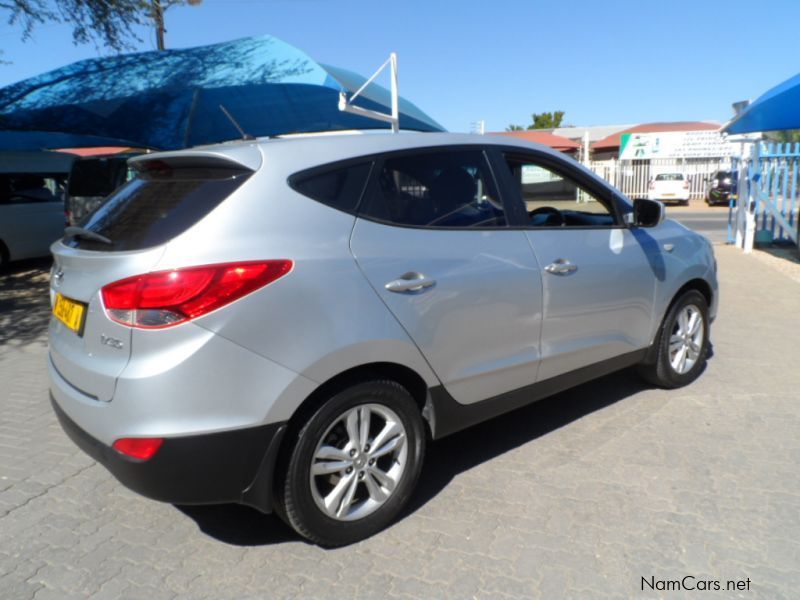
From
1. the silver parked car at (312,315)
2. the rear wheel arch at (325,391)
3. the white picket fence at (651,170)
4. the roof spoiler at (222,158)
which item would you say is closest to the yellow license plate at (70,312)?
the silver parked car at (312,315)

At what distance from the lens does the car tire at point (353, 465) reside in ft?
8.46

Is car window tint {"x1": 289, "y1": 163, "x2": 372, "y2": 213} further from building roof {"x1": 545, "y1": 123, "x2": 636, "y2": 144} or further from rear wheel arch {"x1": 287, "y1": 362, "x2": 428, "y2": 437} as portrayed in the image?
building roof {"x1": 545, "y1": 123, "x2": 636, "y2": 144}

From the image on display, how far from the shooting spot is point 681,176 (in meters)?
28.0

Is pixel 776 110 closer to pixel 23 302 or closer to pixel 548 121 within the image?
pixel 23 302

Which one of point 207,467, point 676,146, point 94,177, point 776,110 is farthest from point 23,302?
point 676,146

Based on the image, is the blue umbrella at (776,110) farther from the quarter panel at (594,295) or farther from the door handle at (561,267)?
the door handle at (561,267)

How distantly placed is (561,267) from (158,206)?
2.06 m

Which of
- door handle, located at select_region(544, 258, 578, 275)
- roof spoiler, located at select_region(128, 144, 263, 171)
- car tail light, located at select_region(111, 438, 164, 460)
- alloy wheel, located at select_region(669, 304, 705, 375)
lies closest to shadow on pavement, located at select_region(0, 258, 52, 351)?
roof spoiler, located at select_region(128, 144, 263, 171)

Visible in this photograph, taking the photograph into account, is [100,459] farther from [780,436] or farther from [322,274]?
[780,436]

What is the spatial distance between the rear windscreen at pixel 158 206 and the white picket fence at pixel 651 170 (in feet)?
93.8

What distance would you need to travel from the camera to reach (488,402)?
3283mm

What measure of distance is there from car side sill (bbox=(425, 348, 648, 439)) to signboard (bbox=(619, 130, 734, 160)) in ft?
97.7

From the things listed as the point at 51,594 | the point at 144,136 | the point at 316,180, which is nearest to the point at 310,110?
the point at 144,136

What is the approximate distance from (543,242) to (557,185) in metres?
0.65
